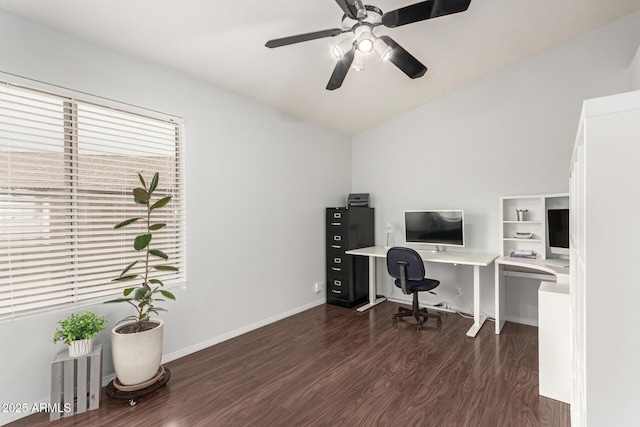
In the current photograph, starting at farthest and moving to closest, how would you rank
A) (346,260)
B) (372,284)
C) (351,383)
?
(372,284) → (346,260) → (351,383)

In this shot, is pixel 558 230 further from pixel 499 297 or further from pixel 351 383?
pixel 351 383

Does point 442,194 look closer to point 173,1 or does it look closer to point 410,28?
point 410,28

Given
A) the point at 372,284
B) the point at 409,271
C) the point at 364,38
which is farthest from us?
the point at 372,284

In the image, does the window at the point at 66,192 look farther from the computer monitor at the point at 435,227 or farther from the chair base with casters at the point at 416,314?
the computer monitor at the point at 435,227

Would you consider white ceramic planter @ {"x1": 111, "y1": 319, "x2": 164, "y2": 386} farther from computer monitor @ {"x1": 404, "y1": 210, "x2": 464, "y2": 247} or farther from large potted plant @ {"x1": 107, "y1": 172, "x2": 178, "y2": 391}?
computer monitor @ {"x1": 404, "y1": 210, "x2": 464, "y2": 247}

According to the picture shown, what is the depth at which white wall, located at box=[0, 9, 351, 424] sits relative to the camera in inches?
79.0

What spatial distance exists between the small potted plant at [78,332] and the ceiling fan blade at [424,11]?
280 cm

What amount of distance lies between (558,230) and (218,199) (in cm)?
354

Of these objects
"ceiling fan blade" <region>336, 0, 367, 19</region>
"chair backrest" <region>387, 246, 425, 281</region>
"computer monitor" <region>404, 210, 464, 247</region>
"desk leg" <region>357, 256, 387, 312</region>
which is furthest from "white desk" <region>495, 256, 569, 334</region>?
"ceiling fan blade" <region>336, 0, 367, 19</region>

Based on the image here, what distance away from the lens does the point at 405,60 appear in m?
2.21

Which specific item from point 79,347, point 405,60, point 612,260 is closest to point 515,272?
point 405,60

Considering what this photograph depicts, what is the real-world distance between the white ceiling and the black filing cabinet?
1465mm

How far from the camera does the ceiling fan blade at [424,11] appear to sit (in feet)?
5.38

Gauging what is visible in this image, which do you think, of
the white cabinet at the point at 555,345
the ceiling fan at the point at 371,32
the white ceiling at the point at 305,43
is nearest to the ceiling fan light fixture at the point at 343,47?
the ceiling fan at the point at 371,32
